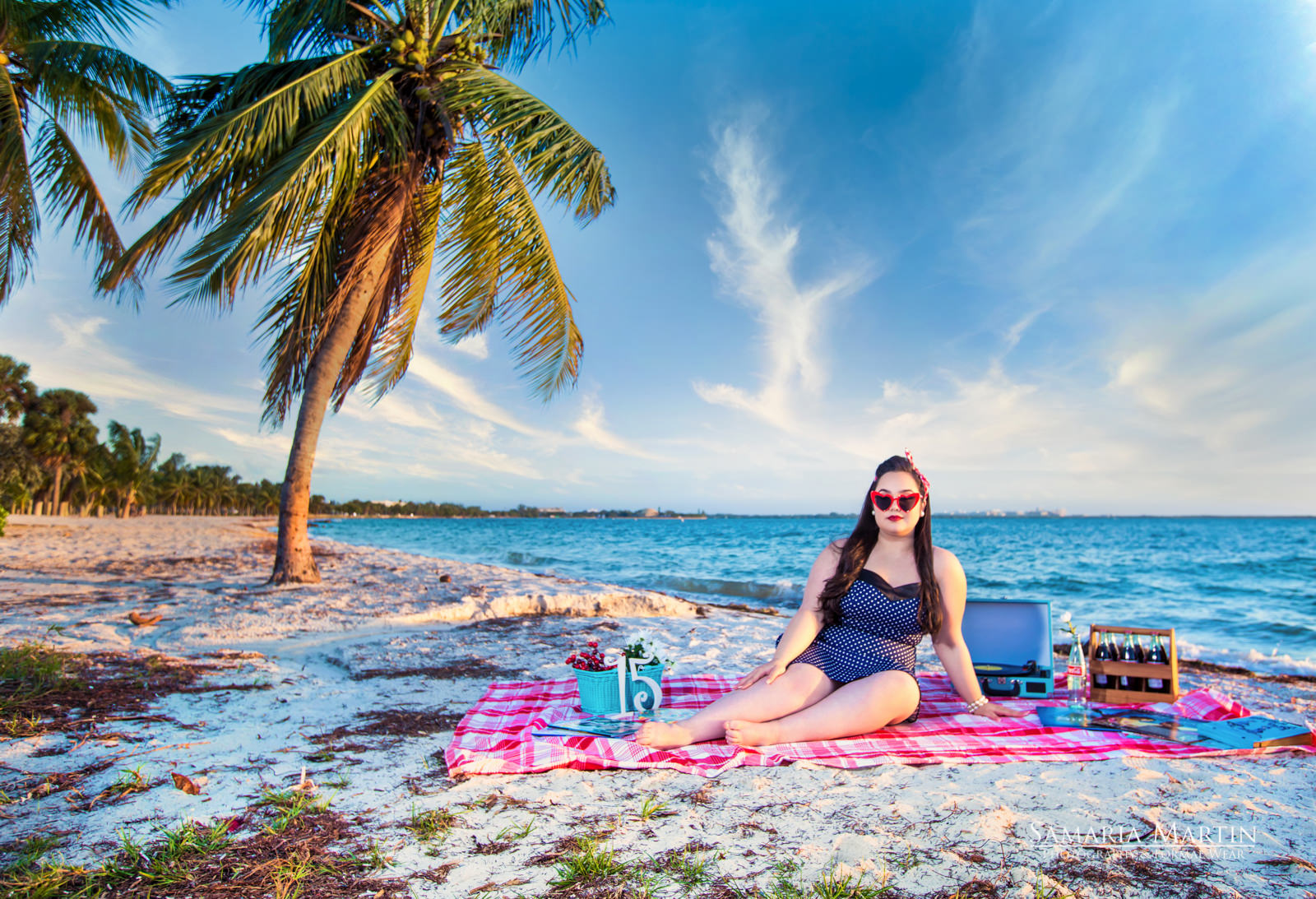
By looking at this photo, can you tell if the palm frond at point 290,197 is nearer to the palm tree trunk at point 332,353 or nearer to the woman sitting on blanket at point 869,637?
the palm tree trunk at point 332,353

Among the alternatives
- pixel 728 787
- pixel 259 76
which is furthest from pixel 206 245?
pixel 728 787

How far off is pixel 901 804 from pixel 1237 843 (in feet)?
3.25

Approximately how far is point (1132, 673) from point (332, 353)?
783 cm

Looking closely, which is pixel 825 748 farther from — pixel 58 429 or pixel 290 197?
pixel 58 429

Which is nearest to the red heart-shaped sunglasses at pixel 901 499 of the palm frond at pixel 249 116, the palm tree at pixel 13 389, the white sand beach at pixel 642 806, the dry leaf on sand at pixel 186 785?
the white sand beach at pixel 642 806

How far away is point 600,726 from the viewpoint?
10.5ft

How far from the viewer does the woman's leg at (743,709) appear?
9.82 ft

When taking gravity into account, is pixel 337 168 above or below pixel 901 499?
above

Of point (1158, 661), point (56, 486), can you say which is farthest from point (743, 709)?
point (56, 486)

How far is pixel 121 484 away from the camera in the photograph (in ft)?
166

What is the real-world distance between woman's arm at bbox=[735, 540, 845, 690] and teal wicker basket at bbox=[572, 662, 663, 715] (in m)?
0.51

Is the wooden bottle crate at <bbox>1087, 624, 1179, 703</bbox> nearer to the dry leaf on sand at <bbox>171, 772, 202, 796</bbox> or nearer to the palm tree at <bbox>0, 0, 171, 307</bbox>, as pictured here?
the dry leaf on sand at <bbox>171, 772, 202, 796</bbox>

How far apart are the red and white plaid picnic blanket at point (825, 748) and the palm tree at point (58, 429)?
1770 inches

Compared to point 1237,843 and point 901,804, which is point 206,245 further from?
point 1237,843
